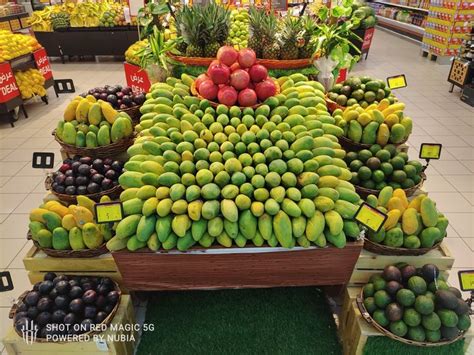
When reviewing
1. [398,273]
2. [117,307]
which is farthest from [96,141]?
[398,273]

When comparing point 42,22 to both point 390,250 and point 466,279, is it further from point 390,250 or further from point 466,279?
point 466,279

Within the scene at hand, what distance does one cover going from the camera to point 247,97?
2.35 meters

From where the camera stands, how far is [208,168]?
201cm

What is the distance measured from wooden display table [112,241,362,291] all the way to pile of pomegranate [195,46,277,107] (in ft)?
3.22

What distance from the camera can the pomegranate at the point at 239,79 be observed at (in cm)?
233

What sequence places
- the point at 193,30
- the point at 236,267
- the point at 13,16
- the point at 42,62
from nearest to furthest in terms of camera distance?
the point at 236,267 → the point at 193,30 → the point at 42,62 → the point at 13,16

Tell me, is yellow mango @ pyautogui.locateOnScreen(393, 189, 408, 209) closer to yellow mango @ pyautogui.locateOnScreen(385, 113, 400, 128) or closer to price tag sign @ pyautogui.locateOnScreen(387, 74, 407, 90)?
yellow mango @ pyautogui.locateOnScreen(385, 113, 400, 128)

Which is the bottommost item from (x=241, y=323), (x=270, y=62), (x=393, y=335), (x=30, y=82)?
(x=241, y=323)

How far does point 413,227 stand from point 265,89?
3.96 ft

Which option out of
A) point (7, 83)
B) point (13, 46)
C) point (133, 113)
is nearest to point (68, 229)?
point (133, 113)

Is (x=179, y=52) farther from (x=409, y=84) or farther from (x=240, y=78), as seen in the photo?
(x=409, y=84)

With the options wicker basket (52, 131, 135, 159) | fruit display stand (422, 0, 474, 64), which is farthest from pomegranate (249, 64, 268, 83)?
fruit display stand (422, 0, 474, 64)

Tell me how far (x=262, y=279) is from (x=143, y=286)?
0.67m

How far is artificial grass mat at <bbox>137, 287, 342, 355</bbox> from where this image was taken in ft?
7.14
